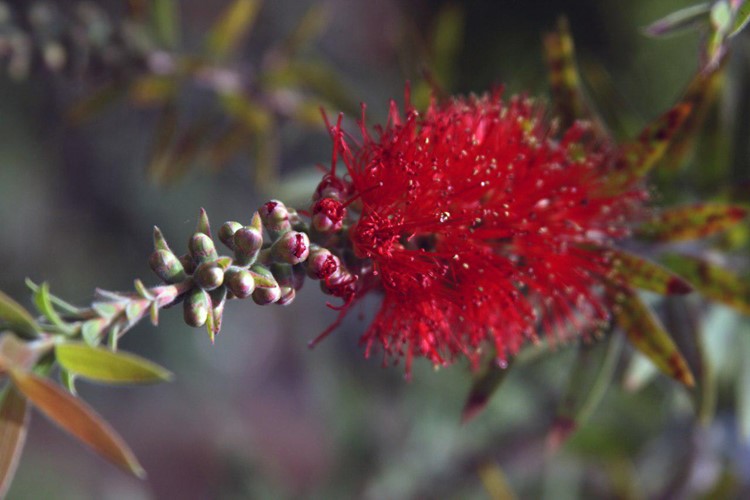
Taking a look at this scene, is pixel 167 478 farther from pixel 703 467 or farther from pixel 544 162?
pixel 544 162

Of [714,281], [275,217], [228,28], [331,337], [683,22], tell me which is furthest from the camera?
[331,337]

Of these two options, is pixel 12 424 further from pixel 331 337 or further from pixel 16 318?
pixel 331 337

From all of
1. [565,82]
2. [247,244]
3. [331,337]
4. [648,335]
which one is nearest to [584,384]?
[648,335]

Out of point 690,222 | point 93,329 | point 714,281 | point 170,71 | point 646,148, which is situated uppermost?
point 170,71

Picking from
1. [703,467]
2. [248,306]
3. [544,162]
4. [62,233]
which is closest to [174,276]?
[544,162]

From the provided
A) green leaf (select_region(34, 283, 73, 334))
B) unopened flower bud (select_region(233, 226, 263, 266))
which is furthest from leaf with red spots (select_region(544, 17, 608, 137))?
green leaf (select_region(34, 283, 73, 334))

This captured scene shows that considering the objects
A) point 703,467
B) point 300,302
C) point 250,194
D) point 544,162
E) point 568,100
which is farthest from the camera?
point 300,302

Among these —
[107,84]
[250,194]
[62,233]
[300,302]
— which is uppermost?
[107,84]
